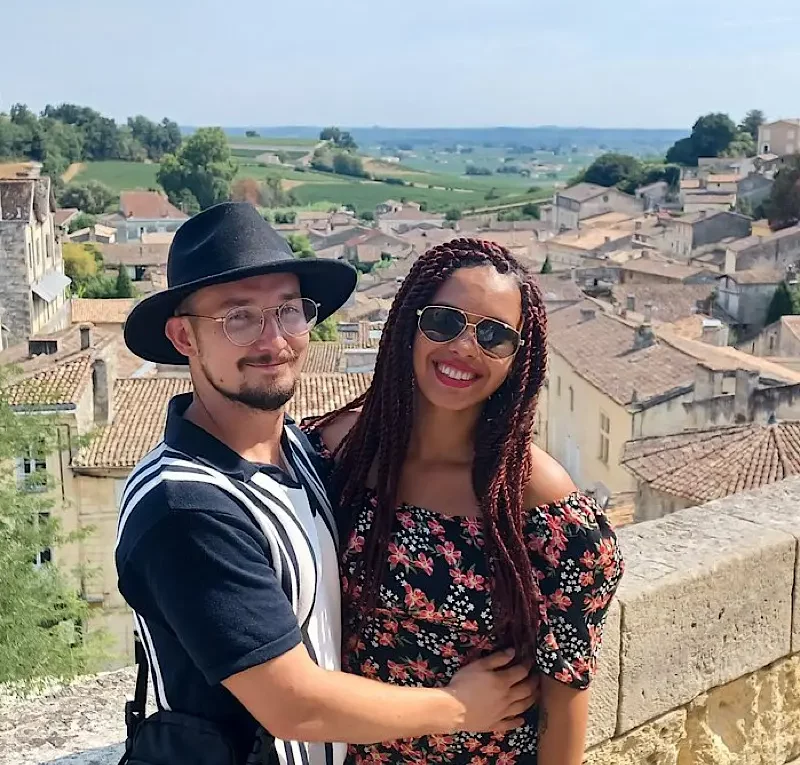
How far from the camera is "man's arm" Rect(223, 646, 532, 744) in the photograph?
1.70 m

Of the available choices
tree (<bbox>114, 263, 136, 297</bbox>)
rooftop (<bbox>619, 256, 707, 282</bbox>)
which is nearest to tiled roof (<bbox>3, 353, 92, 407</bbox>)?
rooftop (<bbox>619, 256, 707, 282</bbox>)

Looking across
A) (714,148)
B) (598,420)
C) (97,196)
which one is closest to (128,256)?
(97,196)

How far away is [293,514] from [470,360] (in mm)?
462

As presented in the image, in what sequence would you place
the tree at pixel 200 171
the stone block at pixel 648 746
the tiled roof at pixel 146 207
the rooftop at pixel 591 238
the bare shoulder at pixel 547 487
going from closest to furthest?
the bare shoulder at pixel 547 487, the stone block at pixel 648 746, the rooftop at pixel 591 238, the tiled roof at pixel 146 207, the tree at pixel 200 171

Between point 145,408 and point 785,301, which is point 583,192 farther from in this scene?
point 145,408

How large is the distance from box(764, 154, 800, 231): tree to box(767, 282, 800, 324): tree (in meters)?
21.4

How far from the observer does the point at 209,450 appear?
182 centimetres

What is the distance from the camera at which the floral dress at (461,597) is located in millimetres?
1991

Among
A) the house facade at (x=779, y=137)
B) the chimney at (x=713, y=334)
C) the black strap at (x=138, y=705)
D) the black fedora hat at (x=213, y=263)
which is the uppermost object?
the house facade at (x=779, y=137)

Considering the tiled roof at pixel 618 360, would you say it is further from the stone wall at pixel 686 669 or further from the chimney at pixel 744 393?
the stone wall at pixel 686 669

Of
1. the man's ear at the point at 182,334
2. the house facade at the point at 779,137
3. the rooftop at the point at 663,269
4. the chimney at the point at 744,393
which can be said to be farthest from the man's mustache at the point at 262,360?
the house facade at the point at 779,137

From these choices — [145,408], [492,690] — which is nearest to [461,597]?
[492,690]

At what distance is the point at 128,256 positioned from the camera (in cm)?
6275

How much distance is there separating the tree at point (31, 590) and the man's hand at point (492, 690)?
8.93m
